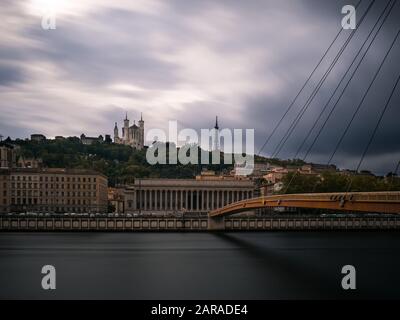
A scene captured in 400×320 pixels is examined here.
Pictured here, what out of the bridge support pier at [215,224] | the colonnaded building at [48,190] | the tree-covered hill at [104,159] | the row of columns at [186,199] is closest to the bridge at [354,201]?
the bridge support pier at [215,224]

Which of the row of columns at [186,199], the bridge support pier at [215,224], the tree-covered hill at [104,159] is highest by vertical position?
the tree-covered hill at [104,159]

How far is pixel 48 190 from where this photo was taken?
82250 millimetres

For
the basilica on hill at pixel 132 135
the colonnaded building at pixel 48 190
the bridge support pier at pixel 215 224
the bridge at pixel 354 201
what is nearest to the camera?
the bridge at pixel 354 201

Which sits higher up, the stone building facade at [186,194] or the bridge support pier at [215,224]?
the stone building facade at [186,194]

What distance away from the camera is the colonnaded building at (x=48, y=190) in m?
80.4

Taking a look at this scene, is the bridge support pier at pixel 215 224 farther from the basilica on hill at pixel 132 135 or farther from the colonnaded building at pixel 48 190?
the basilica on hill at pixel 132 135

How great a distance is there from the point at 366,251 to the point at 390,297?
→ 17.3 metres

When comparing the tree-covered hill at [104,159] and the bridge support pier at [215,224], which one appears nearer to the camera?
the bridge support pier at [215,224]

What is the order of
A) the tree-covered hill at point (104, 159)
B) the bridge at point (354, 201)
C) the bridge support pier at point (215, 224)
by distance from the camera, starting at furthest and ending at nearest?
the tree-covered hill at point (104, 159) → the bridge support pier at point (215, 224) → the bridge at point (354, 201)

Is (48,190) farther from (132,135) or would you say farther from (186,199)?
(132,135)

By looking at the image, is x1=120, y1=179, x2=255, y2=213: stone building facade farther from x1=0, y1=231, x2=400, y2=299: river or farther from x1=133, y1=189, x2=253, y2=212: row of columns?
x1=0, y1=231, x2=400, y2=299: river

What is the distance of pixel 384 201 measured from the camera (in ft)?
72.0

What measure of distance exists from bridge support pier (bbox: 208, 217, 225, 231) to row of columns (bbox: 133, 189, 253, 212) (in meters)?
29.1
